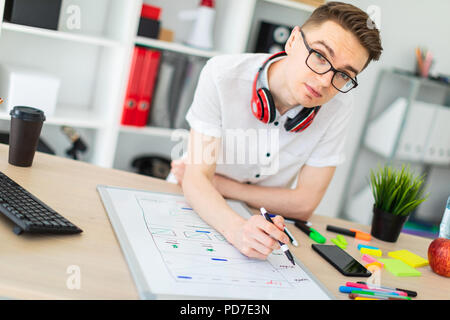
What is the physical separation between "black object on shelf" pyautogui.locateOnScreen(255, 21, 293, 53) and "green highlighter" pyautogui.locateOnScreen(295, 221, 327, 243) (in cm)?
160

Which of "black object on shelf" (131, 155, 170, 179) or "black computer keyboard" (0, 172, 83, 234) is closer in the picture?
"black computer keyboard" (0, 172, 83, 234)

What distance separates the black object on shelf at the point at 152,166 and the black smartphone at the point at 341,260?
1644 millimetres

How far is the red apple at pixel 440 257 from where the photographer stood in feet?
3.83

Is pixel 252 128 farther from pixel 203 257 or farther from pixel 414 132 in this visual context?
pixel 414 132

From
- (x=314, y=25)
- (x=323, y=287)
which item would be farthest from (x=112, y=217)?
(x=314, y=25)

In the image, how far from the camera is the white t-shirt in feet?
4.75

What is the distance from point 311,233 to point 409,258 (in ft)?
0.87

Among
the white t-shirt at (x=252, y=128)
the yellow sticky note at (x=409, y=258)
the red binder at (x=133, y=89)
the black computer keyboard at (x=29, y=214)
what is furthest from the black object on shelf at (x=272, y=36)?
the black computer keyboard at (x=29, y=214)

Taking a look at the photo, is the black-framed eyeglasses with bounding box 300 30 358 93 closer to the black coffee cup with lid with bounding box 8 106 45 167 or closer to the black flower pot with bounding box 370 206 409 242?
the black flower pot with bounding box 370 206 409 242

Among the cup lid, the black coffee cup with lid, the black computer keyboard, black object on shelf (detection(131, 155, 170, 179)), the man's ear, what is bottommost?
black object on shelf (detection(131, 155, 170, 179))

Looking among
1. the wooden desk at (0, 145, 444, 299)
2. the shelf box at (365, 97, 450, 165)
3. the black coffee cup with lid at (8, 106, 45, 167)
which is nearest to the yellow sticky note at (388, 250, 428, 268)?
the wooden desk at (0, 145, 444, 299)

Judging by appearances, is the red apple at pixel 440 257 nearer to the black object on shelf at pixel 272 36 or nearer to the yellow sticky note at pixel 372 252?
the yellow sticky note at pixel 372 252
